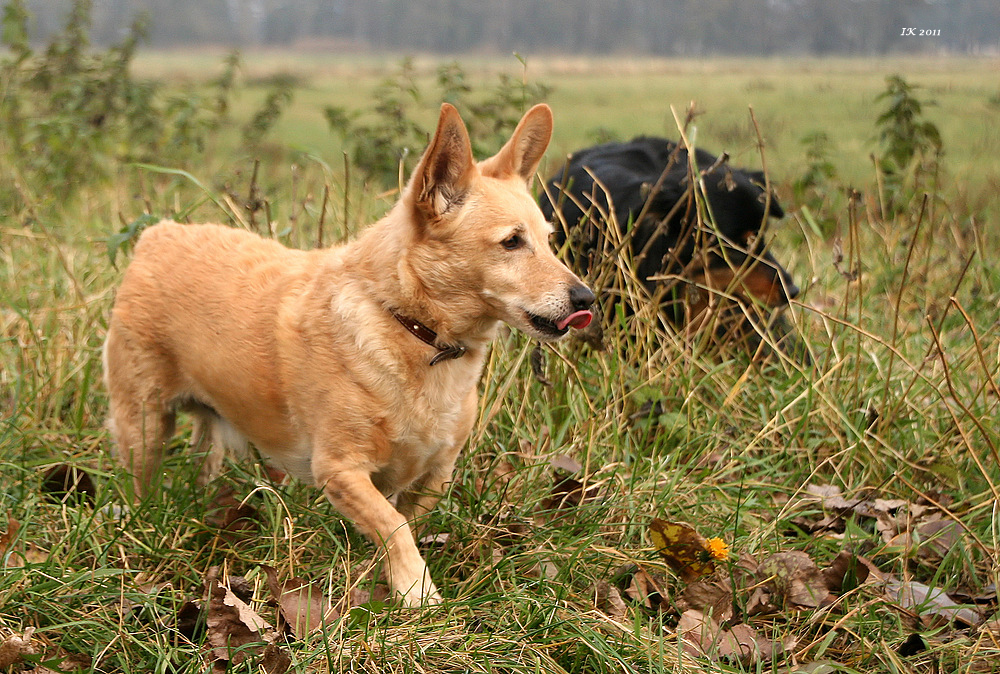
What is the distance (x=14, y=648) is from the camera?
83.9 inches

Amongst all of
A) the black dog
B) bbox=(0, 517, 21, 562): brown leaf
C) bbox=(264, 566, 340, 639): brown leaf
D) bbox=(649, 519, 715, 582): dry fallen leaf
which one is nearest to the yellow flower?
bbox=(649, 519, 715, 582): dry fallen leaf

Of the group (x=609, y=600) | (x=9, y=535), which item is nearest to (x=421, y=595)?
(x=609, y=600)

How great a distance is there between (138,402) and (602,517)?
170 centimetres

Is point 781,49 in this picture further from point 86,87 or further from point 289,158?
point 86,87

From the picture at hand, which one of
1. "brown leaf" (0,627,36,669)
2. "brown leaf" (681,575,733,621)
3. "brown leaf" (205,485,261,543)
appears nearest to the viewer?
"brown leaf" (0,627,36,669)

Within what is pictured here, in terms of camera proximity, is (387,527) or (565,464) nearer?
(387,527)

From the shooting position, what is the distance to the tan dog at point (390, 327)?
→ 259cm

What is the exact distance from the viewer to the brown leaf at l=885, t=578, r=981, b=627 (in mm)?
2561

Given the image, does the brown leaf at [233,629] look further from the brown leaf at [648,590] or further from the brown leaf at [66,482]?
the brown leaf at [648,590]

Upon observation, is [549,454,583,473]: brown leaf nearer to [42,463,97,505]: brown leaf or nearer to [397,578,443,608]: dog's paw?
[397,578,443,608]: dog's paw

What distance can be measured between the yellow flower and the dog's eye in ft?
3.52

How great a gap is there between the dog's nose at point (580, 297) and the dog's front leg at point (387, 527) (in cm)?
81

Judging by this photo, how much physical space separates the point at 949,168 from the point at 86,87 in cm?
631

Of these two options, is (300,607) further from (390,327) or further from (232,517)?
(390,327)
